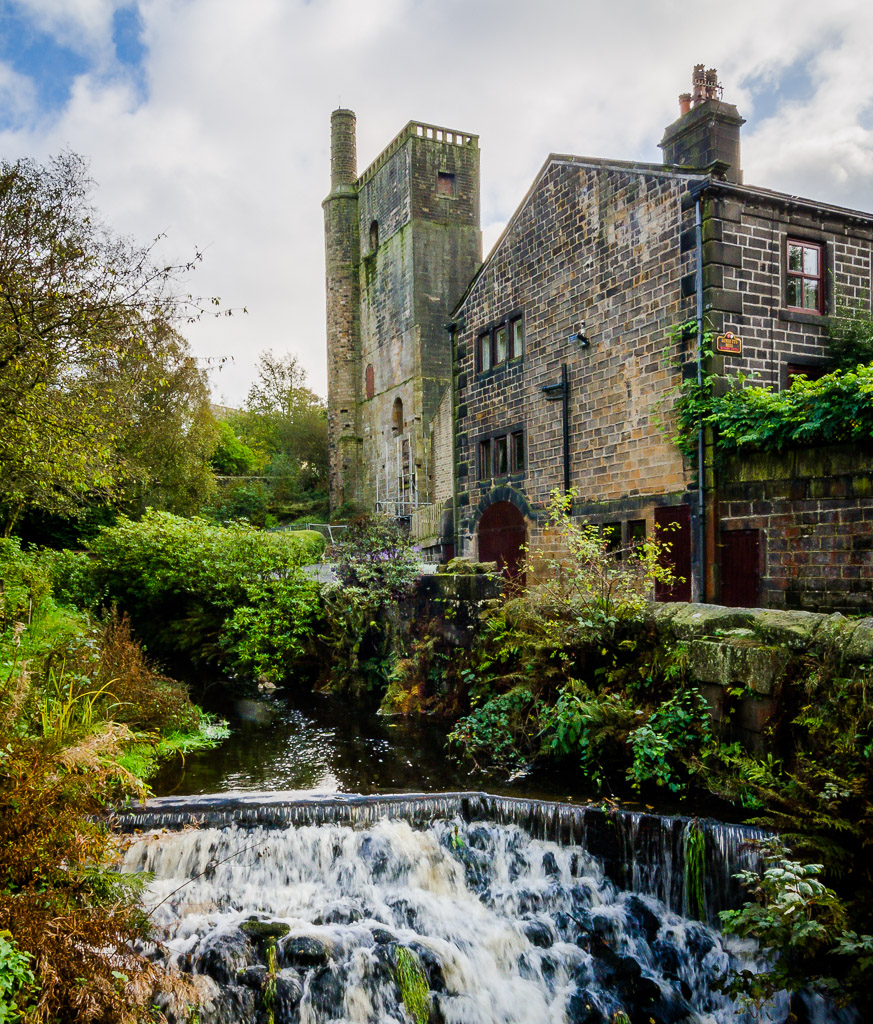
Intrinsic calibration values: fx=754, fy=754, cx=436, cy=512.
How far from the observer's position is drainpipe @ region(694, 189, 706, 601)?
39.2 feet

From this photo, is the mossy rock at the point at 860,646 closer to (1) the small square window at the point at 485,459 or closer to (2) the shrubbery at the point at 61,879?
(2) the shrubbery at the point at 61,879

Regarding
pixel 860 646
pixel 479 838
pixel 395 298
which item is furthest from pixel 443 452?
pixel 860 646

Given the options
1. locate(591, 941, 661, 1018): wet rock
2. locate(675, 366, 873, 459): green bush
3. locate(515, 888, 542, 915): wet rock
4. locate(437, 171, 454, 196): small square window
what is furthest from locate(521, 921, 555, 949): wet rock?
locate(437, 171, 454, 196): small square window

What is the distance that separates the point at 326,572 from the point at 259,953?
36.3 feet

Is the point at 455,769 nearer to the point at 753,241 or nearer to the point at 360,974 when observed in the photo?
the point at 360,974

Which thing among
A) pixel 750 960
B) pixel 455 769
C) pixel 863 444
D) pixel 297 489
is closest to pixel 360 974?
pixel 750 960

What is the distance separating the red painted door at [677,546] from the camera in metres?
12.4

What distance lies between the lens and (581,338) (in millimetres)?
14883

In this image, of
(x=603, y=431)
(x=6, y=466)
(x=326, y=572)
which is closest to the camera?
(x=6, y=466)

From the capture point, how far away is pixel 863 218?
13141mm

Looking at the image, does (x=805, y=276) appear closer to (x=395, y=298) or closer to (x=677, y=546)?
(x=677, y=546)

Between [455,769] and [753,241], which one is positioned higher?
[753,241]

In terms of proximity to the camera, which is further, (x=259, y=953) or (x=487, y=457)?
(x=487, y=457)

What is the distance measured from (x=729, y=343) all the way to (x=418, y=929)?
9.88 m
